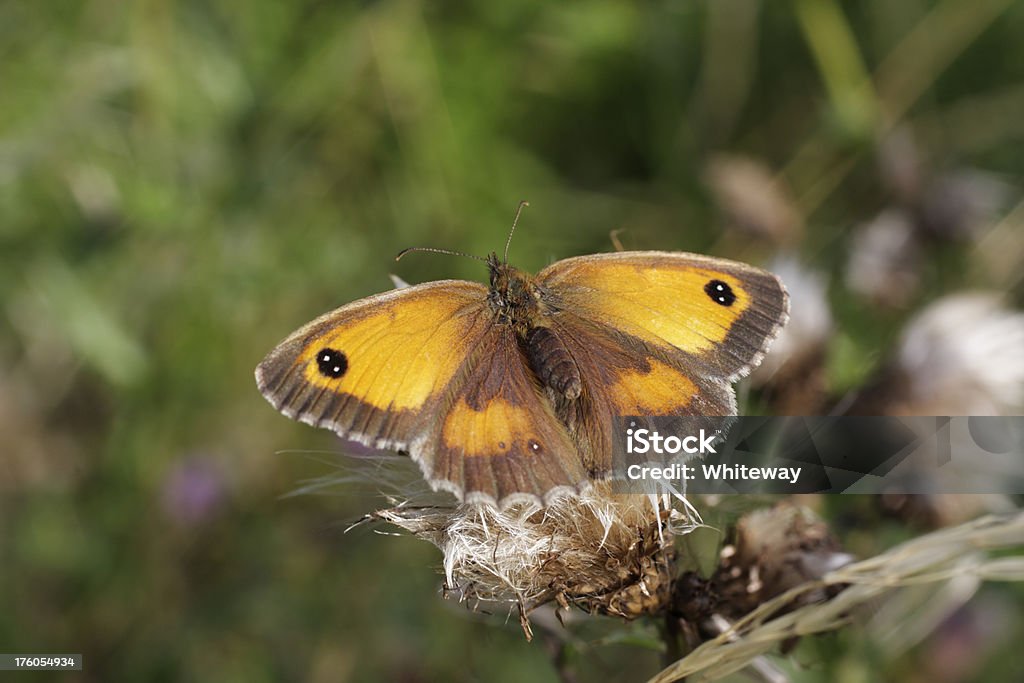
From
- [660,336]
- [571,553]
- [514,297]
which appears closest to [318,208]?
[514,297]

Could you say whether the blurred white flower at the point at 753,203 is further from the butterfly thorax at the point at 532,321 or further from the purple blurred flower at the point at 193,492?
the purple blurred flower at the point at 193,492

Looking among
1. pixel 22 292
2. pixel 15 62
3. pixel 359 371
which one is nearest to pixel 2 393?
pixel 22 292

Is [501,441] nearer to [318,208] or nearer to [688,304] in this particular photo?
[688,304]

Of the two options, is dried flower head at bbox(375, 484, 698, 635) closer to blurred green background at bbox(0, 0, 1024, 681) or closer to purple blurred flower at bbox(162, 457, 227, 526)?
blurred green background at bbox(0, 0, 1024, 681)

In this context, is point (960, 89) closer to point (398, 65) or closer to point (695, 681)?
point (398, 65)

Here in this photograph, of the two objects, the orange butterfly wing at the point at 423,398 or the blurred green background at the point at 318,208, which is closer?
the orange butterfly wing at the point at 423,398

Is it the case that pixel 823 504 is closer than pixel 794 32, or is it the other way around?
pixel 823 504

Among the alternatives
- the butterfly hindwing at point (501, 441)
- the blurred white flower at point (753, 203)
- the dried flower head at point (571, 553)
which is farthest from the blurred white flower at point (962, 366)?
the butterfly hindwing at point (501, 441)
